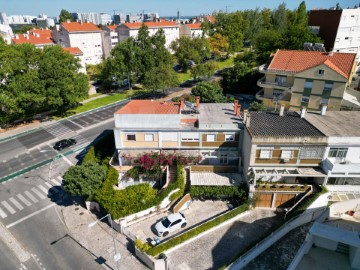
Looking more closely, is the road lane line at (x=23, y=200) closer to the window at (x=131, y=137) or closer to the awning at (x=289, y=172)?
the window at (x=131, y=137)

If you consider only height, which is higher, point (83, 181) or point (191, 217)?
point (83, 181)

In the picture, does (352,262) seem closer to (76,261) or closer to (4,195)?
(76,261)

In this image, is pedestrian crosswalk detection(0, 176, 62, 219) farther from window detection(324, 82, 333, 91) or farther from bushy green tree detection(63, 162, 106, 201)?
window detection(324, 82, 333, 91)

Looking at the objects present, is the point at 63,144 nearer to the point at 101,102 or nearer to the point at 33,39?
the point at 101,102

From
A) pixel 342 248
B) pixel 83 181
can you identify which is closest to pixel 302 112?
pixel 342 248

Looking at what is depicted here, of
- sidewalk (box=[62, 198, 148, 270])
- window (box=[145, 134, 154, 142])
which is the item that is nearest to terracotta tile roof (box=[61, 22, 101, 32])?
window (box=[145, 134, 154, 142])

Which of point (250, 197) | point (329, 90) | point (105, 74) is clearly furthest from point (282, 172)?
point (105, 74)

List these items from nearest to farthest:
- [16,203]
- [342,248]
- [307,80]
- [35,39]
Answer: [342,248]
[16,203]
[307,80]
[35,39]

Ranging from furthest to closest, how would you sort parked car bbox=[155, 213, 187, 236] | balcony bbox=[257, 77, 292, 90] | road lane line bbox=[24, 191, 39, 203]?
balcony bbox=[257, 77, 292, 90] < road lane line bbox=[24, 191, 39, 203] < parked car bbox=[155, 213, 187, 236]
